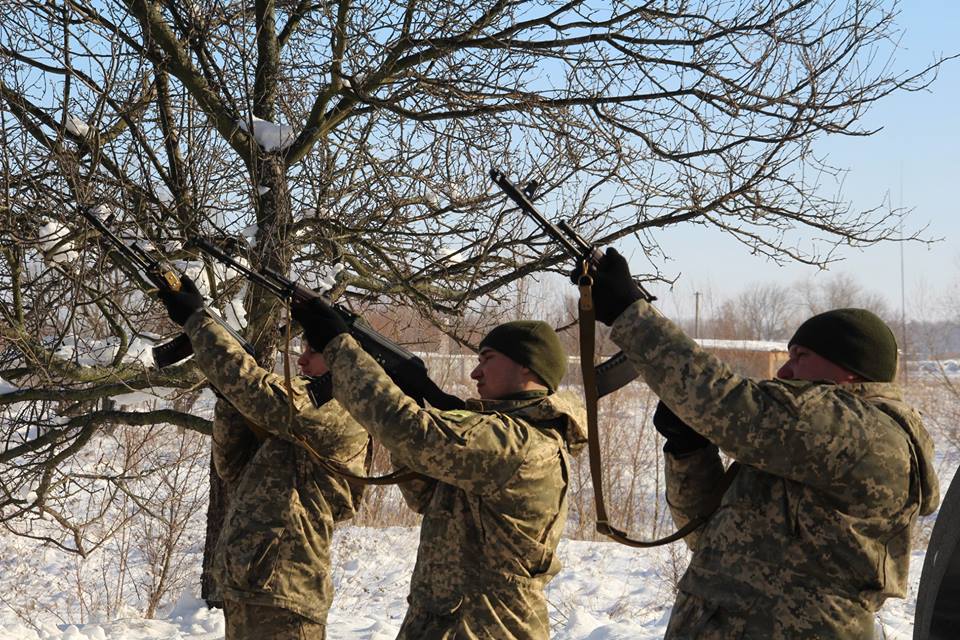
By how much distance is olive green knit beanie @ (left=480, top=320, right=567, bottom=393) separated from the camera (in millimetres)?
3205

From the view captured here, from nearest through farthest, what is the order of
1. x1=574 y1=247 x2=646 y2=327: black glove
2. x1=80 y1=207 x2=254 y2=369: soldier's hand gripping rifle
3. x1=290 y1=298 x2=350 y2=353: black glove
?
x1=574 y1=247 x2=646 y2=327: black glove, x1=290 y1=298 x2=350 y2=353: black glove, x1=80 y1=207 x2=254 y2=369: soldier's hand gripping rifle

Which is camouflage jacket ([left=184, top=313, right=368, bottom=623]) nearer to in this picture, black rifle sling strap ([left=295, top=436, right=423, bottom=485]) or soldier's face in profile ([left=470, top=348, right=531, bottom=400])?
black rifle sling strap ([left=295, top=436, right=423, bottom=485])

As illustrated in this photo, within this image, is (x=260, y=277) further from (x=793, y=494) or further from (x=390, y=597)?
(x=390, y=597)

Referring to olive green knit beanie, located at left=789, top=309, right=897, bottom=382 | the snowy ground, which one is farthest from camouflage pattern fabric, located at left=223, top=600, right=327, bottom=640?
the snowy ground

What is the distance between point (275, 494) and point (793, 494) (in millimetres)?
2118

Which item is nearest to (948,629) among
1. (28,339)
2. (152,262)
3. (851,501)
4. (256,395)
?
(851,501)

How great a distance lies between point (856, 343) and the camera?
243cm

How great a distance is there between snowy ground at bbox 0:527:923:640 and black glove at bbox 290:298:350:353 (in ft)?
11.7

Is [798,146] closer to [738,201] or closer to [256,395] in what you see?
[738,201]

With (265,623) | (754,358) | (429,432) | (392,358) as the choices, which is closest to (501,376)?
(392,358)

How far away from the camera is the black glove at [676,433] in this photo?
2508mm

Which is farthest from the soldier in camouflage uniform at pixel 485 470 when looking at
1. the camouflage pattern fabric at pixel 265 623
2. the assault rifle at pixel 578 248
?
the camouflage pattern fabric at pixel 265 623

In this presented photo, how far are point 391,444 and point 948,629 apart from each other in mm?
1454

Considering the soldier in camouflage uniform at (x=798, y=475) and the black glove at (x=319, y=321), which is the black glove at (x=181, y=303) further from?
the soldier in camouflage uniform at (x=798, y=475)
